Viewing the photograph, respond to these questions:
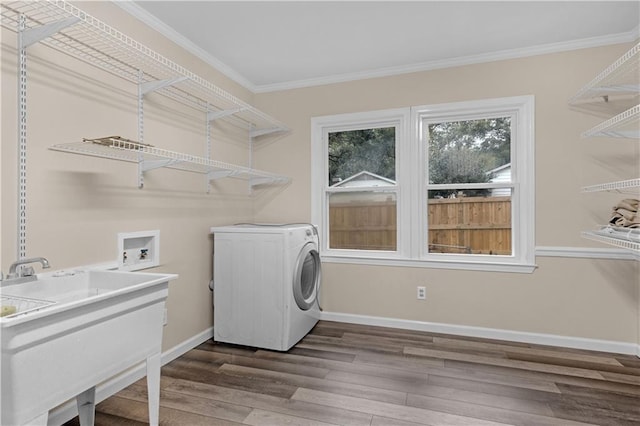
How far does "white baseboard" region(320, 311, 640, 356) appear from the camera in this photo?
2516 millimetres

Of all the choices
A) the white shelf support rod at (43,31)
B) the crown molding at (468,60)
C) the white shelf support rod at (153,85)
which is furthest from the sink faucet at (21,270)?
the crown molding at (468,60)

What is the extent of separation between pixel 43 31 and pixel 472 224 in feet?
10.1

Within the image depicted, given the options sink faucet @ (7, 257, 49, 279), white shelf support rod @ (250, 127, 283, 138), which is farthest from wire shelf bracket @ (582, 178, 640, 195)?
sink faucet @ (7, 257, 49, 279)

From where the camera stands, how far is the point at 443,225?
301cm

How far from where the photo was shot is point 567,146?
8.56 feet

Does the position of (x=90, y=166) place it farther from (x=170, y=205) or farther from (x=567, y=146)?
(x=567, y=146)

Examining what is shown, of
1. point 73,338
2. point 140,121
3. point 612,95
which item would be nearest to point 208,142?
point 140,121

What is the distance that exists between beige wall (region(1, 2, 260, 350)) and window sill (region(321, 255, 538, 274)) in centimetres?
126

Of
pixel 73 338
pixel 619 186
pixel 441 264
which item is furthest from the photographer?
pixel 441 264

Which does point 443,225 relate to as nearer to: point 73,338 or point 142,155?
point 142,155

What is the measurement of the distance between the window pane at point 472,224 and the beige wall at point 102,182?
197cm

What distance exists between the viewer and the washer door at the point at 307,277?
8.68 ft

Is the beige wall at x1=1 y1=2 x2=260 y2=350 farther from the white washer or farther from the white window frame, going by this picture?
the white window frame

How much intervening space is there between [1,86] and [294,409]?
80.9 inches
